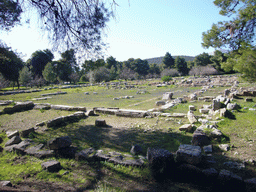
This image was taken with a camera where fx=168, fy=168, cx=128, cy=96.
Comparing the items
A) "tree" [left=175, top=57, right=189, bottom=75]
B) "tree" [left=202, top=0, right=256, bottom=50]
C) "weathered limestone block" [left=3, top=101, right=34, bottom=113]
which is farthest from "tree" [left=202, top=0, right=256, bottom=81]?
"tree" [left=175, top=57, right=189, bottom=75]

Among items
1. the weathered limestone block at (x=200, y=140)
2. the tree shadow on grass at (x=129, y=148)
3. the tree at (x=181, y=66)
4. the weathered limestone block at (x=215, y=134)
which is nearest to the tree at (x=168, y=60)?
the tree at (x=181, y=66)

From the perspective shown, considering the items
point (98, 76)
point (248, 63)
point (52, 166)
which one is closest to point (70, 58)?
point (52, 166)

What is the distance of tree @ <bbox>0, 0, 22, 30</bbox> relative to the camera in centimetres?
552

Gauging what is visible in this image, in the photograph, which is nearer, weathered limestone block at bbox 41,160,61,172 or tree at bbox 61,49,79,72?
weathered limestone block at bbox 41,160,61,172

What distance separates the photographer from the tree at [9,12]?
5516 mm

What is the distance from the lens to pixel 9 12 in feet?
19.7

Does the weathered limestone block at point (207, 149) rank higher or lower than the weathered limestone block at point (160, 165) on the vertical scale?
lower

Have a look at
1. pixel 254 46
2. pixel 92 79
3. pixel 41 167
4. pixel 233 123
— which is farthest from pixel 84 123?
pixel 92 79

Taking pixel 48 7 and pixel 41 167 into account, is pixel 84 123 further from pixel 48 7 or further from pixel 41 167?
pixel 48 7

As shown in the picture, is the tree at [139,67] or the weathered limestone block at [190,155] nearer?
the weathered limestone block at [190,155]

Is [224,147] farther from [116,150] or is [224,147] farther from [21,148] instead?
[21,148]

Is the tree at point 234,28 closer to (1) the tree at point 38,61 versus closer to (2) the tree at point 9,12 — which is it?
(2) the tree at point 9,12

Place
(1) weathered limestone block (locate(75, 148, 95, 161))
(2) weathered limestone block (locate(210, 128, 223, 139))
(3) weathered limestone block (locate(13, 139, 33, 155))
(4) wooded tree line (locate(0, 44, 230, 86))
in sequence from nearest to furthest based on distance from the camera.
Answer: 1. (1) weathered limestone block (locate(75, 148, 95, 161))
2. (3) weathered limestone block (locate(13, 139, 33, 155))
3. (2) weathered limestone block (locate(210, 128, 223, 139))
4. (4) wooded tree line (locate(0, 44, 230, 86))

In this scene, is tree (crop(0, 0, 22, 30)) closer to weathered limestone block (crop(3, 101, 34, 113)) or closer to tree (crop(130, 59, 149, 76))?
weathered limestone block (crop(3, 101, 34, 113))
